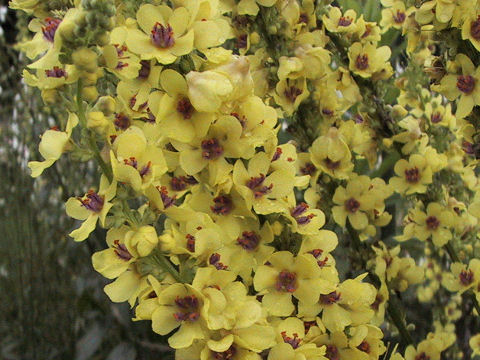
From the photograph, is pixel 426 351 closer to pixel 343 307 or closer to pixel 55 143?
pixel 343 307

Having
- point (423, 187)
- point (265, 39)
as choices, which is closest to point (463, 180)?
point (423, 187)

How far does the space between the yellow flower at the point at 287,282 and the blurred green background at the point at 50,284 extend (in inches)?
24.6

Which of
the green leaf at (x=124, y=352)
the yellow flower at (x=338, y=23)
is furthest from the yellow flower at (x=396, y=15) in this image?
the green leaf at (x=124, y=352)

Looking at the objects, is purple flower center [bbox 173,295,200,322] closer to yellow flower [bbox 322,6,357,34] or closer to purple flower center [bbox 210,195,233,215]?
purple flower center [bbox 210,195,233,215]

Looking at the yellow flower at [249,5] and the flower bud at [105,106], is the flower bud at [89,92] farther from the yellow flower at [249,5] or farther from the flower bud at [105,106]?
the yellow flower at [249,5]

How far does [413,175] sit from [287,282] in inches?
13.9

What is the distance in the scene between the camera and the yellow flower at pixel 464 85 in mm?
702

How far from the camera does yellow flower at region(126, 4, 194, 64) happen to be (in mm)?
515

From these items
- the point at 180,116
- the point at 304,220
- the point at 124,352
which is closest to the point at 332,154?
the point at 304,220

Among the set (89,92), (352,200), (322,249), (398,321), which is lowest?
(398,321)

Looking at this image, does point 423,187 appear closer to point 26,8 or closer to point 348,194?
point 348,194

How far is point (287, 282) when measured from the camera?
1.99 feet

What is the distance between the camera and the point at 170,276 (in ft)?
1.81

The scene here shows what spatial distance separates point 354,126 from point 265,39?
16cm
